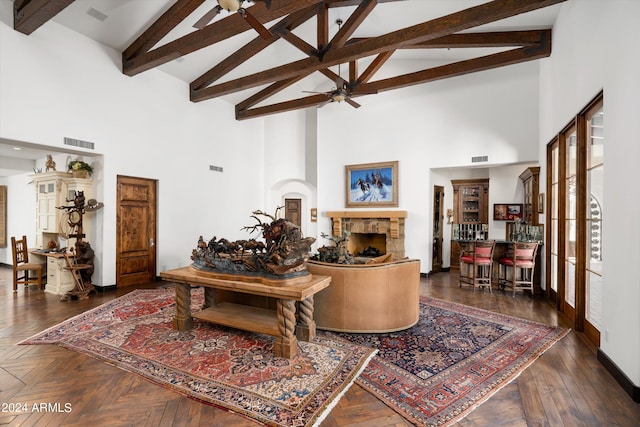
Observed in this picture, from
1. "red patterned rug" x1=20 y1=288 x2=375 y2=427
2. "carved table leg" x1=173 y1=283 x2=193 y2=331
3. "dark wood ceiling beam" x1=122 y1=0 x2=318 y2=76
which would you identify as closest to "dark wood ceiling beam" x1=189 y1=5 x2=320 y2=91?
"dark wood ceiling beam" x1=122 y1=0 x2=318 y2=76

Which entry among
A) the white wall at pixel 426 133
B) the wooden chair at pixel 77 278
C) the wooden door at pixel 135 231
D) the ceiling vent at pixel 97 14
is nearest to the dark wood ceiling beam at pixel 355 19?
the white wall at pixel 426 133

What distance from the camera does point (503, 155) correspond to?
638 cm

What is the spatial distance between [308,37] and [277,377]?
641 cm

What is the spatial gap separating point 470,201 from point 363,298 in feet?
19.6

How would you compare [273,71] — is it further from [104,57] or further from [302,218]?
[302,218]

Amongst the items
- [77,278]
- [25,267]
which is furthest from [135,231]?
[25,267]

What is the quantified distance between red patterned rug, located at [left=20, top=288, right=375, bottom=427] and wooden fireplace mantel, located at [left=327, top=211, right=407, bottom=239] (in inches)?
173

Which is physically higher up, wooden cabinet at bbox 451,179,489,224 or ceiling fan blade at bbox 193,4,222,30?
ceiling fan blade at bbox 193,4,222,30

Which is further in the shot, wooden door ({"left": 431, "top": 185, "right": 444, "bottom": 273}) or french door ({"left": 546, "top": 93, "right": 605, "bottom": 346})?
wooden door ({"left": 431, "top": 185, "right": 444, "bottom": 273})

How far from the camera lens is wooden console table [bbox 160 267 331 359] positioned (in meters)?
2.88

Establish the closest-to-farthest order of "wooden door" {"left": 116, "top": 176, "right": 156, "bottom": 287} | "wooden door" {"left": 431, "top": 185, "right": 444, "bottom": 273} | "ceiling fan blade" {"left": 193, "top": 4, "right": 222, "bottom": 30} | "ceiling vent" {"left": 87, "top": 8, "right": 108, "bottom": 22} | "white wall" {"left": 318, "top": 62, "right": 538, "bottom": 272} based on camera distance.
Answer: "ceiling fan blade" {"left": 193, "top": 4, "right": 222, "bottom": 30} < "ceiling vent" {"left": 87, "top": 8, "right": 108, "bottom": 22} < "wooden door" {"left": 116, "top": 176, "right": 156, "bottom": 287} < "white wall" {"left": 318, "top": 62, "right": 538, "bottom": 272} < "wooden door" {"left": 431, "top": 185, "right": 444, "bottom": 273}

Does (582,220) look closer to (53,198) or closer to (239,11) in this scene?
(239,11)

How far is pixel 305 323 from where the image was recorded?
10.8 ft

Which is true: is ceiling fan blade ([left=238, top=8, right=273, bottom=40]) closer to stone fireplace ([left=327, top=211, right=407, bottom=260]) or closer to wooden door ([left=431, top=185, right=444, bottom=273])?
stone fireplace ([left=327, top=211, right=407, bottom=260])
